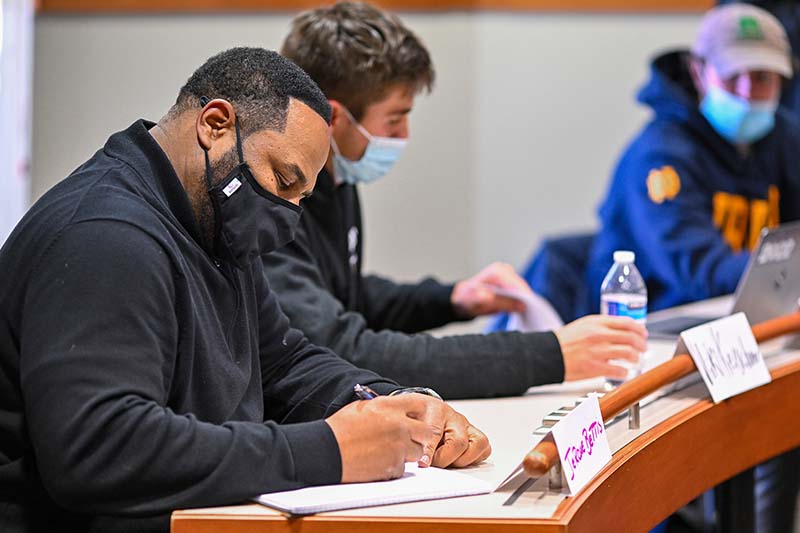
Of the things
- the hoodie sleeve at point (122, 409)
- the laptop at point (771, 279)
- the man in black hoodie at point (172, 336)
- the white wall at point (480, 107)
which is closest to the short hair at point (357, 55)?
the man in black hoodie at point (172, 336)

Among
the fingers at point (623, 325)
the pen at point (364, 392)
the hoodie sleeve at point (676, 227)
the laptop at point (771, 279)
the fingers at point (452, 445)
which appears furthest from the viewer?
the hoodie sleeve at point (676, 227)

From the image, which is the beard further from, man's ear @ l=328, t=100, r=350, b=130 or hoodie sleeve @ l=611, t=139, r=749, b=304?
hoodie sleeve @ l=611, t=139, r=749, b=304

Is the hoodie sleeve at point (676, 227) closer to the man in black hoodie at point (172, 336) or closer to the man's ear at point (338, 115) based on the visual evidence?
the man's ear at point (338, 115)

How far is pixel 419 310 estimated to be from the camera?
2.45 metres

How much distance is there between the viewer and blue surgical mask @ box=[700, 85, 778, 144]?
127 inches

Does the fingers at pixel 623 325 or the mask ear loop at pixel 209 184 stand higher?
the mask ear loop at pixel 209 184

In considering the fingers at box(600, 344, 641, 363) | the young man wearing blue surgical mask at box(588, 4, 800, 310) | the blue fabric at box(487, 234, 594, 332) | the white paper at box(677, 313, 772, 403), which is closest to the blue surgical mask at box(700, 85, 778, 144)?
the young man wearing blue surgical mask at box(588, 4, 800, 310)

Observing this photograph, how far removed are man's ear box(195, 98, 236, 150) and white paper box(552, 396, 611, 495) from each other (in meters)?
0.49

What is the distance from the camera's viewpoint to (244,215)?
1.33 metres

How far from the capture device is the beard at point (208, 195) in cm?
132

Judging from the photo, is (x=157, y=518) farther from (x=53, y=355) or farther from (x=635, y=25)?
(x=635, y=25)

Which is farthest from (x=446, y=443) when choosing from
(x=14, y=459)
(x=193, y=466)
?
(x=14, y=459)

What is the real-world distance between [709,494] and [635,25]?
7.24ft

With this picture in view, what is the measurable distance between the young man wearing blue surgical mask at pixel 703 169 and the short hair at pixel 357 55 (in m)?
1.23
